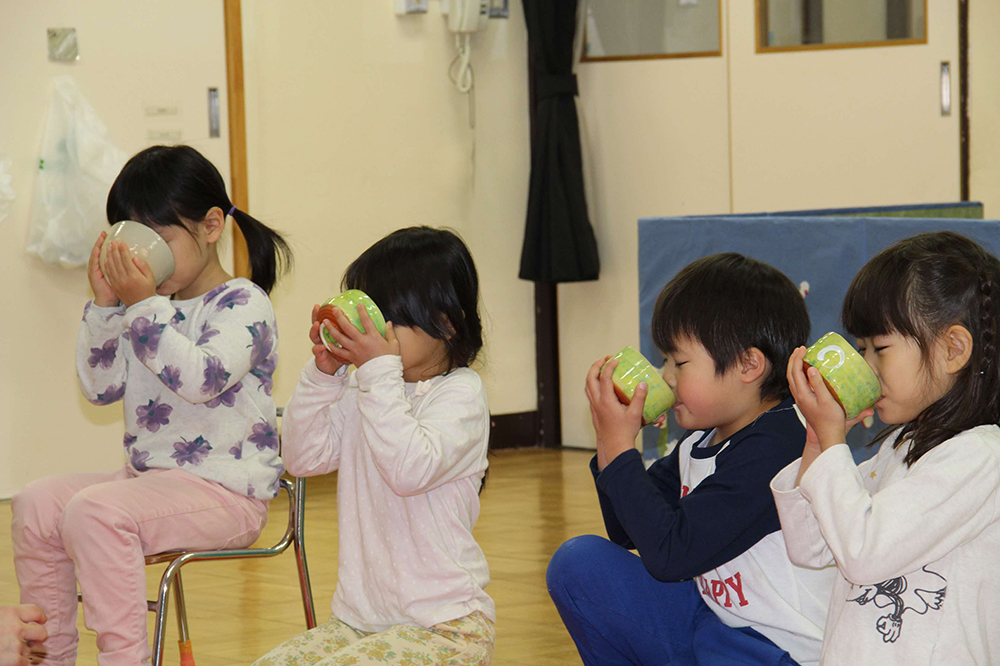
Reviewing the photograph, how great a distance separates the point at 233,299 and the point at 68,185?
2.41m

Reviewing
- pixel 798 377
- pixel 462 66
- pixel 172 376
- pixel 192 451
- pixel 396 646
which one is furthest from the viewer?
pixel 462 66

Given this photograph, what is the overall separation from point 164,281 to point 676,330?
1.03 meters

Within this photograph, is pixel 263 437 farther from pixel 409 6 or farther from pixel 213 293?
pixel 409 6

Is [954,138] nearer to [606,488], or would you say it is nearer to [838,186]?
[838,186]

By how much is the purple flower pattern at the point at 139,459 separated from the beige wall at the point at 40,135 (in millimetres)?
2408

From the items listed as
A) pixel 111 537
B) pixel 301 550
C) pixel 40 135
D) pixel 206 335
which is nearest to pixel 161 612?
pixel 111 537

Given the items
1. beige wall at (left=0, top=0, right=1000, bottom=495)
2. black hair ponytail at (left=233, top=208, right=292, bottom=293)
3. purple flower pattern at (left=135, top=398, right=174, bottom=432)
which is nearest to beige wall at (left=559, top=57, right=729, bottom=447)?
beige wall at (left=0, top=0, right=1000, bottom=495)

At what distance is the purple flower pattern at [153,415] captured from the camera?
2439mm

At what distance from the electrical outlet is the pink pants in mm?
3303

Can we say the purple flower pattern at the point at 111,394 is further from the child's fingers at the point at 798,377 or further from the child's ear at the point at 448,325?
the child's fingers at the point at 798,377

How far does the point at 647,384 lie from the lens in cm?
183

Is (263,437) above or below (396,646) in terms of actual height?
above

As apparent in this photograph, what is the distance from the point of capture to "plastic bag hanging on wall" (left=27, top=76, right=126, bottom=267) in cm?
457

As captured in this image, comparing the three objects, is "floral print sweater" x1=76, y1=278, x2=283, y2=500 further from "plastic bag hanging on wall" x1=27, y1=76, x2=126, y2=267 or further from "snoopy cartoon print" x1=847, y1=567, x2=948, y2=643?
"plastic bag hanging on wall" x1=27, y1=76, x2=126, y2=267
